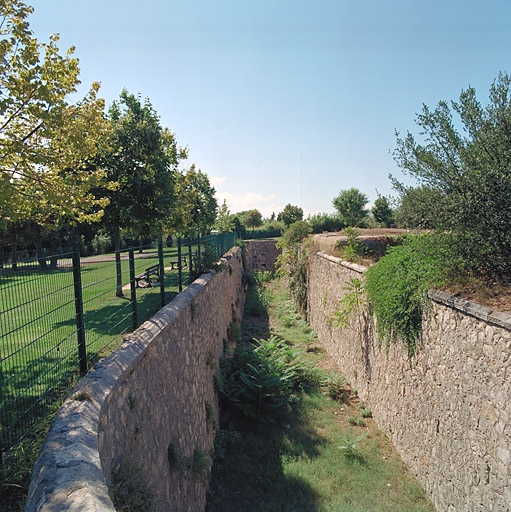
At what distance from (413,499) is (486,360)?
274 centimetres

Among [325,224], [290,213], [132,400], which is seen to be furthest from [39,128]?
[290,213]

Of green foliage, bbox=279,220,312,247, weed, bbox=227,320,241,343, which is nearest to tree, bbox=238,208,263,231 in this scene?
green foliage, bbox=279,220,312,247

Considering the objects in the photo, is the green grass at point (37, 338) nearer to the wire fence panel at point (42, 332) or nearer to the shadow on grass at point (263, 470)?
the wire fence panel at point (42, 332)

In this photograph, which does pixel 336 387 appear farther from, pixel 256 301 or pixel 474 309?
pixel 256 301

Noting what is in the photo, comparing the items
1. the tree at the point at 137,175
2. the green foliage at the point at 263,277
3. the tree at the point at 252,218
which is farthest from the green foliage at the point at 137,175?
the tree at the point at 252,218

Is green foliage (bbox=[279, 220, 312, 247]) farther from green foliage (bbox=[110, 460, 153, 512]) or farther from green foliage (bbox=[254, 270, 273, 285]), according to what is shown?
green foliage (bbox=[110, 460, 153, 512])

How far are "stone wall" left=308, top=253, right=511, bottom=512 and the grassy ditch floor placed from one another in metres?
0.42

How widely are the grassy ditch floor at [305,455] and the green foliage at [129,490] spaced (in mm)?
3148

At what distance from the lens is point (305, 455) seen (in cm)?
714


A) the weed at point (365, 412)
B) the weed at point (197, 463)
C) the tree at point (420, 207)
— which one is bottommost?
the weed at point (365, 412)

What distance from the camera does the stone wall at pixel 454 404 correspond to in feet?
13.7

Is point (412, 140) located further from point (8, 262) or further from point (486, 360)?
point (8, 262)

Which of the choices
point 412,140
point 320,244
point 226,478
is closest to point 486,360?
point 412,140

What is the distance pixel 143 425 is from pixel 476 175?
4554 mm
